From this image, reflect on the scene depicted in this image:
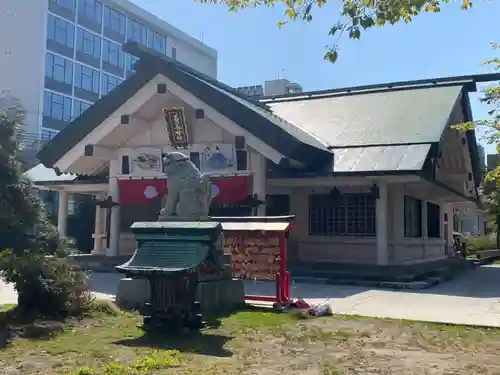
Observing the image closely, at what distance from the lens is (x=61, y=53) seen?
49688 millimetres

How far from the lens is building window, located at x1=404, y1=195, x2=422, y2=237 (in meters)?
18.0

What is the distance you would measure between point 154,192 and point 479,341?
11712 millimetres

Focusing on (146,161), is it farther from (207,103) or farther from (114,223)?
(207,103)

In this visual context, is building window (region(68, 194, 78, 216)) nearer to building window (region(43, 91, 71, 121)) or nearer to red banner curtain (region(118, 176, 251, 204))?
red banner curtain (region(118, 176, 251, 204))

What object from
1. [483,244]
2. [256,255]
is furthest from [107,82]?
[256,255]

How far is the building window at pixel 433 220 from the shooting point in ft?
69.2

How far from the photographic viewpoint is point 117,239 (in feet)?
58.0

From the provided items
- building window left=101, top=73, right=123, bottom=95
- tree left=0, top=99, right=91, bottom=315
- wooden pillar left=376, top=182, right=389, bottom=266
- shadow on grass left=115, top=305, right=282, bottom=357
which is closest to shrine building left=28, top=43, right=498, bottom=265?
wooden pillar left=376, top=182, right=389, bottom=266

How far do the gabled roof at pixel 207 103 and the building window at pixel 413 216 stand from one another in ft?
12.7

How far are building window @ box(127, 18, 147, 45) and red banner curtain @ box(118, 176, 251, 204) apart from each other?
4415cm

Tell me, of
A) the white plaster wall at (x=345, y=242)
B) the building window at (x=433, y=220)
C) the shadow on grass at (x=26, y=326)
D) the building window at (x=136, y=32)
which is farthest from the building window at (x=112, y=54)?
the shadow on grass at (x=26, y=326)

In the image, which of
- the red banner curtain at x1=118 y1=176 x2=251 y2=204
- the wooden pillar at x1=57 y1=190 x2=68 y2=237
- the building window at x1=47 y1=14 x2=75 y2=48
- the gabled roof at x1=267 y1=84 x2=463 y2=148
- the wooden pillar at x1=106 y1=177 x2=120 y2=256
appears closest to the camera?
the gabled roof at x1=267 y1=84 x2=463 y2=148

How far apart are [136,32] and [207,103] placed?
47.4 meters

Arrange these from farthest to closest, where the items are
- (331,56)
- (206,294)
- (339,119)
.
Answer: (339,119)
(206,294)
(331,56)
